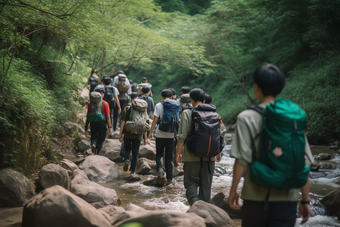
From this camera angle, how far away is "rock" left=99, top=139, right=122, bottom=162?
8.33 metres

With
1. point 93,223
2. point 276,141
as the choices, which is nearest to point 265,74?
point 276,141

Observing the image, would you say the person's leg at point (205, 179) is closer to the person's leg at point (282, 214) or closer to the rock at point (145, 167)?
the person's leg at point (282, 214)

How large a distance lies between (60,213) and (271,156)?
2397 mm

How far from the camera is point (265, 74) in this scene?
2148 millimetres

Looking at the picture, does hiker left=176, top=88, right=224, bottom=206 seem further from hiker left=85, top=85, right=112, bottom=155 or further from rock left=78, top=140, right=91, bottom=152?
rock left=78, top=140, right=91, bottom=152

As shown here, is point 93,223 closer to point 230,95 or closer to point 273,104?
point 273,104

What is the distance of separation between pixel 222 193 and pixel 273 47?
720 inches

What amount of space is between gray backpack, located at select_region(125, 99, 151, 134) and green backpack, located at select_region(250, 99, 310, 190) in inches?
174

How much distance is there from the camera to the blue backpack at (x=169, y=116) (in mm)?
5777

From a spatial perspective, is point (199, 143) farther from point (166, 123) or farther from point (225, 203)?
point (166, 123)

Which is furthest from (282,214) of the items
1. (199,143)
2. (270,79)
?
(199,143)

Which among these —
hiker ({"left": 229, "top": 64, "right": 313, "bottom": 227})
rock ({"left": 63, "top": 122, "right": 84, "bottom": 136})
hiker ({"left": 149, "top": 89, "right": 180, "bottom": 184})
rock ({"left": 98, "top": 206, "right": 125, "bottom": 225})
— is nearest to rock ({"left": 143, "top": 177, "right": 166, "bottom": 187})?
hiker ({"left": 149, "top": 89, "right": 180, "bottom": 184})

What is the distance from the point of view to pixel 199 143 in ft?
12.6

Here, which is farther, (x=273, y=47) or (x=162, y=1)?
(x=162, y=1)
